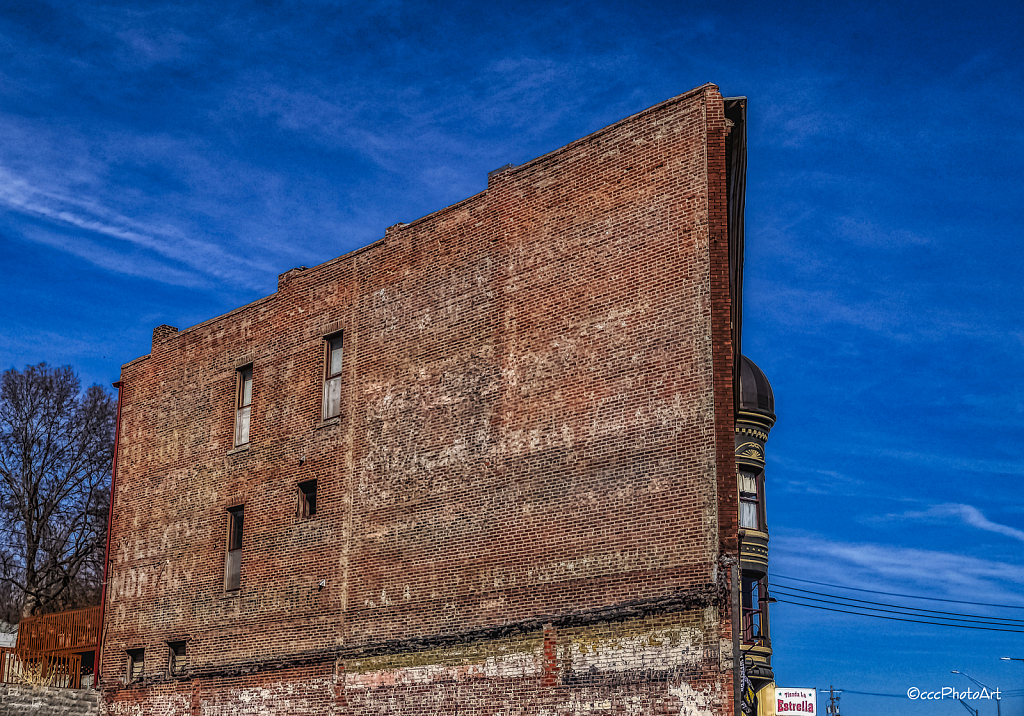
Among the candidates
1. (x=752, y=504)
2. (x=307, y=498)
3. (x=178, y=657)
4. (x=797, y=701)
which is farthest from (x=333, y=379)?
(x=797, y=701)

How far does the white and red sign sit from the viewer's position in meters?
48.0

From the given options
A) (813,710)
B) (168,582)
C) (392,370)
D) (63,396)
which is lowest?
(813,710)

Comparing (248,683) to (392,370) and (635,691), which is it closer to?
(392,370)

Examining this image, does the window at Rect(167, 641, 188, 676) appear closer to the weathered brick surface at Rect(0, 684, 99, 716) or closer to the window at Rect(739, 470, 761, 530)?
the weathered brick surface at Rect(0, 684, 99, 716)

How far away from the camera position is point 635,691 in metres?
16.7

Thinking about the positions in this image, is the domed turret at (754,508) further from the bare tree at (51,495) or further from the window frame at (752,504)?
the bare tree at (51,495)

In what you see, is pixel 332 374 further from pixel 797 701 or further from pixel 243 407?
pixel 797 701

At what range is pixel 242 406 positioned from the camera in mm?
25969

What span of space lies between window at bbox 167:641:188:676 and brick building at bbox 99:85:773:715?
0.12 metres

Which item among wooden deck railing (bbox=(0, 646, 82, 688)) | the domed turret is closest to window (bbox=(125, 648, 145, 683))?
wooden deck railing (bbox=(0, 646, 82, 688))

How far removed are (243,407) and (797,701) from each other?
3277cm

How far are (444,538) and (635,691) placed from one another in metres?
5.06

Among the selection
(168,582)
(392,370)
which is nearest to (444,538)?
(392,370)

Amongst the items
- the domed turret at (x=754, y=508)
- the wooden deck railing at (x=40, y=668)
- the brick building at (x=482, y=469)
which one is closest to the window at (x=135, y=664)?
the brick building at (x=482, y=469)
